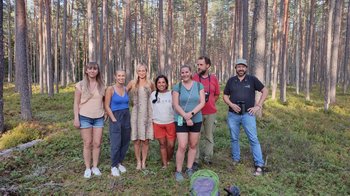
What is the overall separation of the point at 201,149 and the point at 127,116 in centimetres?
227

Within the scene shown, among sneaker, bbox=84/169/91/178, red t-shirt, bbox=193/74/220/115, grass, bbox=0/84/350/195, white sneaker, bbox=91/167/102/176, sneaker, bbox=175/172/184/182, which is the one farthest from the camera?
red t-shirt, bbox=193/74/220/115

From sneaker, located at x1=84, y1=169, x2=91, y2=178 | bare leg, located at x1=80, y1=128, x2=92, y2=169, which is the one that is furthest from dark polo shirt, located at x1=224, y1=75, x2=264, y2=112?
sneaker, located at x1=84, y1=169, x2=91, y2=178

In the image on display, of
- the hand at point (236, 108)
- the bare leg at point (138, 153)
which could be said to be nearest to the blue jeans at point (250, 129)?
the hand at point (236, 108)

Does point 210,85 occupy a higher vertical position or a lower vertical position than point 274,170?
higher

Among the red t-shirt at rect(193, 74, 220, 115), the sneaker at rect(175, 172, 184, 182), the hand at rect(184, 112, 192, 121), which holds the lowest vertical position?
the sneaker at rect(175, 172, 184, 182)

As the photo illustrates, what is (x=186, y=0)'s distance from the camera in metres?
36.2

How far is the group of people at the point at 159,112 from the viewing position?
5.02 metres

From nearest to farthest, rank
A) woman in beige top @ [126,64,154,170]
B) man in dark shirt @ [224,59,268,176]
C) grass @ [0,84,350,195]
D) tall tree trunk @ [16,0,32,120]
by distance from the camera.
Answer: grass @ [0,84,350,195], woman in beige top @ [126,64,154,170], man in dark shirt @ [224,59,268,176], tall tree trunk @ [16,0,32,120]

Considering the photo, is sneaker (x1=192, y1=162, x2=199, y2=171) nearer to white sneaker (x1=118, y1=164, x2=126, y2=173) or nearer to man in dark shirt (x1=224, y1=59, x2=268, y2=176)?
man in dark shirt (x1=224, y1=59, x2=268, y2=176)

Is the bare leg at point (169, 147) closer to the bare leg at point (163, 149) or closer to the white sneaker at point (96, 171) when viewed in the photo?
the bare leg at point (163, 149)

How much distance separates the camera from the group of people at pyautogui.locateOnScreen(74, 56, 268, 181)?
502 cm

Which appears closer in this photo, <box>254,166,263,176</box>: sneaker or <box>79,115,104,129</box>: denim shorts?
<box>79,115,104,129</box>: denim shorts

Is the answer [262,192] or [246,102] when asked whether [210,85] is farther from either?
[262,192]

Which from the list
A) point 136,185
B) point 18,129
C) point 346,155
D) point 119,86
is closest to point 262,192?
point 136,185
